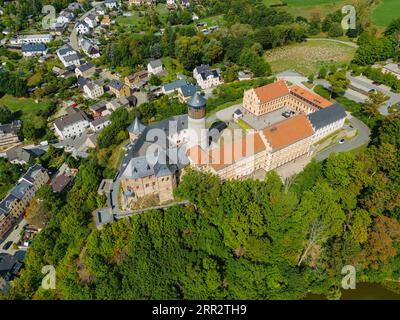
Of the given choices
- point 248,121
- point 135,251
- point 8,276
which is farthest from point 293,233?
point 8,276

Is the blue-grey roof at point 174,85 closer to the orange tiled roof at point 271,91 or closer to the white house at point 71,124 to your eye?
the white house at point 71,124

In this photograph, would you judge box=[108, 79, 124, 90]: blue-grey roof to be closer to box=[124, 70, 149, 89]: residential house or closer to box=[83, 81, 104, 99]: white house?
box=[83, 81, 104, 99]: white house

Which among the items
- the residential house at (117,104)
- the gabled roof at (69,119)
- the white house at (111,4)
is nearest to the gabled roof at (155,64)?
the residential house at (117,104)

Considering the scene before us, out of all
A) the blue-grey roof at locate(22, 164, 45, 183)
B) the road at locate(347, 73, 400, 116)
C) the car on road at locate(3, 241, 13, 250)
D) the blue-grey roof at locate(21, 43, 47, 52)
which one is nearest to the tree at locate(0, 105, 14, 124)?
the blue-grey roof at locate(22, 164, 45, 183)

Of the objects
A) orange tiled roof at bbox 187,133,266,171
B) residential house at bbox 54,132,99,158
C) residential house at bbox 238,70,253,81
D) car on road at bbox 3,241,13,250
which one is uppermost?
orange tiled roof at bbox 187,133,266,171

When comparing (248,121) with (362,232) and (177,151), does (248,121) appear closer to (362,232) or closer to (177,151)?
(177,151)

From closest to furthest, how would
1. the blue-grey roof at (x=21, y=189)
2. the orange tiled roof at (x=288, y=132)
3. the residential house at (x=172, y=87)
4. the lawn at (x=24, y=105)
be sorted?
the orange tiled roof at (x=288, y=132) < the blue-grey roof at (x=21, y=189) < the residential house at (x=172, y=87) < the lawn at (x=24, y=105)

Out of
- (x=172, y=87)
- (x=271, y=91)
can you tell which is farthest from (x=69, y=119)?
(x=271, y=91)
